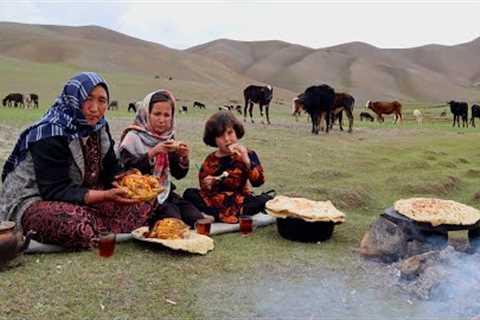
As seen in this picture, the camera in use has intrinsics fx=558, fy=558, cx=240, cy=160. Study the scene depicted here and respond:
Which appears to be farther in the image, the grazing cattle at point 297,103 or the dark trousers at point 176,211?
the grazing cattle at point 297,103

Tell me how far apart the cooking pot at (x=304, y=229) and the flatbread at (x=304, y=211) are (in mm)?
60

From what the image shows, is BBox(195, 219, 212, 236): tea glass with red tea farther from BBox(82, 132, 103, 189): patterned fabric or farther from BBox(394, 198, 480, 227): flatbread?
BBox(394, 198, 480, 227): flatbread

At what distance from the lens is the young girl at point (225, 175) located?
493 cm

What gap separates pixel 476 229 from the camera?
4.03 m

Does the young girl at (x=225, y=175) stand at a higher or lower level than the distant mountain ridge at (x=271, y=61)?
lower

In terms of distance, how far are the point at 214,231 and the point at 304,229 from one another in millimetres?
757

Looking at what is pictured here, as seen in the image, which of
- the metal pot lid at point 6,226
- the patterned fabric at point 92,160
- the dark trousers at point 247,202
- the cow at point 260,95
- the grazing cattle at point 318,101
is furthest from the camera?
the cow at point 260,95

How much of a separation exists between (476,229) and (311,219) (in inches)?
48.0

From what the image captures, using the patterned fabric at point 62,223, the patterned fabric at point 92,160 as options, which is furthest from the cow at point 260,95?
the patterned fabric at point 62,223

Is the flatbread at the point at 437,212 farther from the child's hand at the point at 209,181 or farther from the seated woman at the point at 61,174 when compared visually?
the seated woman at the point at 61,174

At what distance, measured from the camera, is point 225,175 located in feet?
16.4

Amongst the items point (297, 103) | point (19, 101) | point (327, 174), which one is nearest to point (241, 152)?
point (327, 174)

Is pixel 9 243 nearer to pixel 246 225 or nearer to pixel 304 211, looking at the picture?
pixel 246 225

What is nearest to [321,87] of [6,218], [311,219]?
[311,219]
